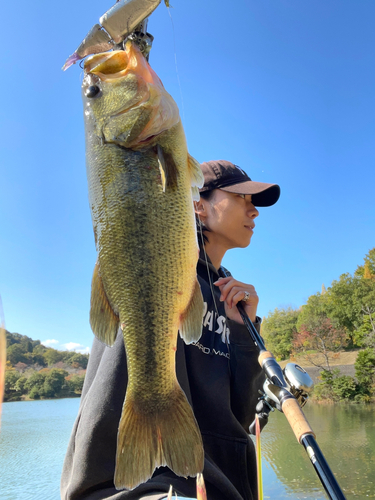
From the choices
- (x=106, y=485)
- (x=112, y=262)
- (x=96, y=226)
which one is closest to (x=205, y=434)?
(x=106, y=485)

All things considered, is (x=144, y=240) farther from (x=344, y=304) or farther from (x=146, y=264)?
(x=344, y=304)

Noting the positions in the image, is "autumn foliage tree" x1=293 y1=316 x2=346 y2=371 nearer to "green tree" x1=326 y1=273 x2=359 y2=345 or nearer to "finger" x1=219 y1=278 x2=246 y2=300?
"green tree" x1=326 y1=273 x2=359 y2=345

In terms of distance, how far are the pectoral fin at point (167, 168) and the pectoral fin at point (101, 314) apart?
43 cm

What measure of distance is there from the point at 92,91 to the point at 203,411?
5.59 ft

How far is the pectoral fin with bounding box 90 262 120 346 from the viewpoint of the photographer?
55.7 inches

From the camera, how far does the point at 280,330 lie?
57.2 metres

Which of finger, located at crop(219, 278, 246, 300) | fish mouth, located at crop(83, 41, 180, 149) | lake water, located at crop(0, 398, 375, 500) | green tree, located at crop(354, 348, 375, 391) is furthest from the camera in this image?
green tree, located at crop(354, 348, 375, 391)

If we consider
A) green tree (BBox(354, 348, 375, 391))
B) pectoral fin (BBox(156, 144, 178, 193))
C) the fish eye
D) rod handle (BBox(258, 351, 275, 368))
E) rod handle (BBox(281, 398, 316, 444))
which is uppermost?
the fish eye

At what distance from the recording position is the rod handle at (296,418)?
1.66 metres

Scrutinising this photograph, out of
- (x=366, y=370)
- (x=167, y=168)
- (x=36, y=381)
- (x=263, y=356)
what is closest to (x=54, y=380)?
(x=36, y=381)

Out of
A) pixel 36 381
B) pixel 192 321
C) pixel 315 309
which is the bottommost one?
pixel 36 381

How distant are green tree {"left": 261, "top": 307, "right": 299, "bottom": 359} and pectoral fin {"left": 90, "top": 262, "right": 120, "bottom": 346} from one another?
53323 mm

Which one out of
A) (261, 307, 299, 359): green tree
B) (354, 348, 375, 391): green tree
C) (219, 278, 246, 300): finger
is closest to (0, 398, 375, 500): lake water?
(354, 348, 375, 391): green tree

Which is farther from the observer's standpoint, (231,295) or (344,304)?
(344,304)
